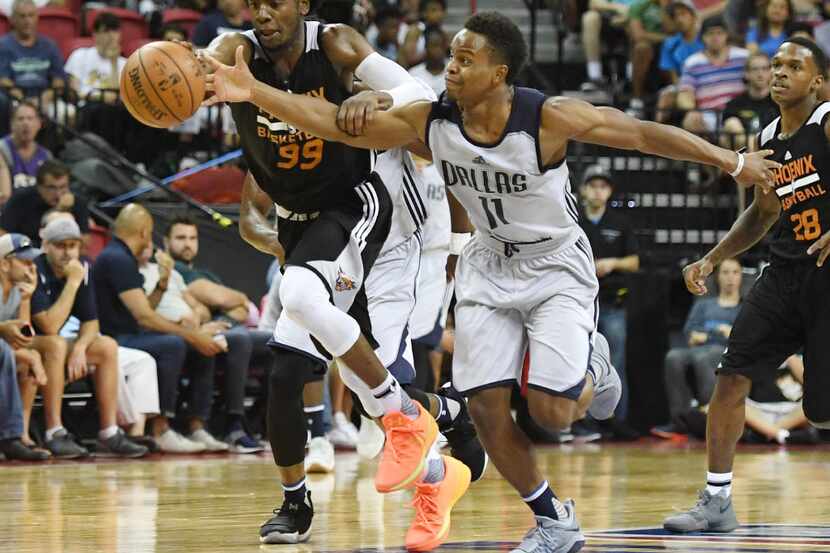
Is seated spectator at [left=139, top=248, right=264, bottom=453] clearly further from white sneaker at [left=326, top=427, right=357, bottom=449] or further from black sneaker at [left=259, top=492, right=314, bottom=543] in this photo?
black sneaker at [left=259, top=492, right=314, bottom=543]

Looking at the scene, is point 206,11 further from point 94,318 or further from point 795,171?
point 795,171

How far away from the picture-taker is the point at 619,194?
12.9m

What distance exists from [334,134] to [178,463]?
4502mm

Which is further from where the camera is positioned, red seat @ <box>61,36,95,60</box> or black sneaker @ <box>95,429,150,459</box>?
red seat @ <box>61,36,95,60</box>

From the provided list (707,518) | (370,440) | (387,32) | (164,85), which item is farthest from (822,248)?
(387,32)

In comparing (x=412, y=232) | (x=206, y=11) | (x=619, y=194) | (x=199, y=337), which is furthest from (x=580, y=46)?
(x=412, y=232)

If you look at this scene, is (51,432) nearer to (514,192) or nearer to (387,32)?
(514,192)

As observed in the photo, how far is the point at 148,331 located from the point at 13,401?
4.40 ft

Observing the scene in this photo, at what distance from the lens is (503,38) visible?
481 centimetres

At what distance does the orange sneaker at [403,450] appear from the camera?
5020mm

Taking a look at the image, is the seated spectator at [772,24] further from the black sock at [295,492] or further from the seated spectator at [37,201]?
the black sock at [295,492]

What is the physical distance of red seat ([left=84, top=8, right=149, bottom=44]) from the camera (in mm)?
13203

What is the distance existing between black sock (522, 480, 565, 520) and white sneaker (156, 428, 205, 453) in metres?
5.16

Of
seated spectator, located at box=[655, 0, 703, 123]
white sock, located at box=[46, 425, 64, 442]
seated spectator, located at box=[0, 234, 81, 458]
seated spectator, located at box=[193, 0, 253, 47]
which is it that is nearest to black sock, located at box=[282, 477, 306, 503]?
seated spectator, located at box=[0, 234, 81, 458]
